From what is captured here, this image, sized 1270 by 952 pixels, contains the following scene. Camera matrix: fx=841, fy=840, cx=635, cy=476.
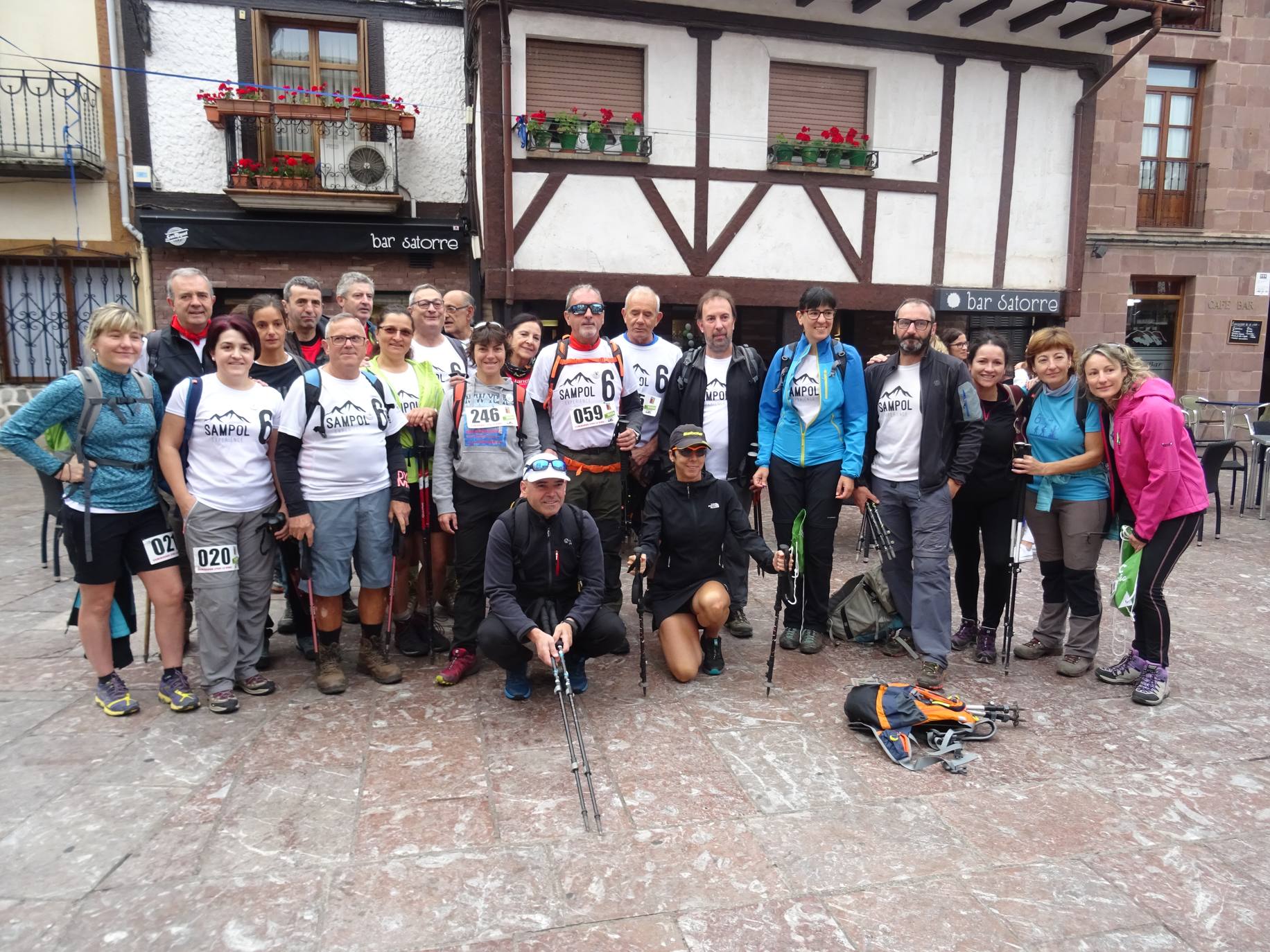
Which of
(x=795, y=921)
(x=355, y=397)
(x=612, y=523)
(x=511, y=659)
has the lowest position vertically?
(x=795, y=921)

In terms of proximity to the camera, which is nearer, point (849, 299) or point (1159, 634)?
point (1159, 634)

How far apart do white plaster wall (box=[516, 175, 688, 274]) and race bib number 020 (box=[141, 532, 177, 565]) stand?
6.63m

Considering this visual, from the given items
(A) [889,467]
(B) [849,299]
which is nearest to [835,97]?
(B) [849,299]

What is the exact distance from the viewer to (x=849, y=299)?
1113cm

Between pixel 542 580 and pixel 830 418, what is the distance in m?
1.94

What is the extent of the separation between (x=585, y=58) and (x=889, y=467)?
7.53 meters

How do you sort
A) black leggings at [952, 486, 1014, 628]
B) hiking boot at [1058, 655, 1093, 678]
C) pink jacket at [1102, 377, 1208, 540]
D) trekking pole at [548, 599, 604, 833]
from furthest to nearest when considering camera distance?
black leggings at [952, 486, 1014, 628]
hiking boot at [1058, 655, 1093, 678]
pink jacket at [1102, 377, 1208, 540]
trekking pole at [548, 599, 604, 833]

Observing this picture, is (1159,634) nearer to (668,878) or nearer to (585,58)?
(668,878)

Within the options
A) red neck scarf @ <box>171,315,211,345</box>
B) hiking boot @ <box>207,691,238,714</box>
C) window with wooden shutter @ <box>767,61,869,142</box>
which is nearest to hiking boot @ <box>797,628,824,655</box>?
hiking boot @ <box>207,691,238,714</box>

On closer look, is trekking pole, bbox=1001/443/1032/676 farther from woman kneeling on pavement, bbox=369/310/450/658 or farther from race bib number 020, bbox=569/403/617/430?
woman kneeling on pavement, bbox=369/310/450/658

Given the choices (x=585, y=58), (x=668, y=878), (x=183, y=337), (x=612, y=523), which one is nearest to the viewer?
(x=668, y=878)

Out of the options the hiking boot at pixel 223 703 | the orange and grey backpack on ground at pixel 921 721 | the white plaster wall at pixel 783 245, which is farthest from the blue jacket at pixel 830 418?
the white plaster wall at pixel 783 245

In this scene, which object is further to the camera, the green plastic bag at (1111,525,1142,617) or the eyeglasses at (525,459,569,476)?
the green plastic bag at (1111,525,1142,617)

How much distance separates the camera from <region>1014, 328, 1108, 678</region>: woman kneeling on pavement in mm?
4566
